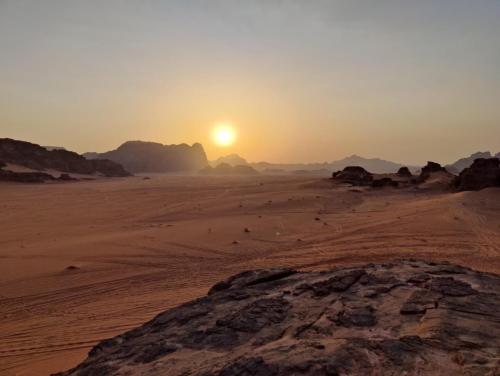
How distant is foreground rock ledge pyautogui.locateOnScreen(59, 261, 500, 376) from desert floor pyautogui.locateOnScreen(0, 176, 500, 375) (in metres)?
2.33

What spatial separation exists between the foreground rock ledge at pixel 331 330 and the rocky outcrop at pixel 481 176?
2026 centimetres

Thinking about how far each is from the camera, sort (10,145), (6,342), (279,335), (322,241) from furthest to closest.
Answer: (10,145), (322,241), (6,342), (279,335)

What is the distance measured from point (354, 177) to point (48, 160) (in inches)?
1831

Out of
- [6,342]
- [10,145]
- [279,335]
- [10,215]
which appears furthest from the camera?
[10,145]

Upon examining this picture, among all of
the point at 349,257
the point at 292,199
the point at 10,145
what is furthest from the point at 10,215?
the point at 10,145

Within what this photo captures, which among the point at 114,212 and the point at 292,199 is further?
the point at 292,199

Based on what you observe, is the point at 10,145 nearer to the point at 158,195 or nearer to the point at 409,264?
the point at 158,195

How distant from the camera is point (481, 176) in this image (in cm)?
2397

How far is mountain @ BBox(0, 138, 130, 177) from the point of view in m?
58.0

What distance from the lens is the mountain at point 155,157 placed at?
10644 centimetres

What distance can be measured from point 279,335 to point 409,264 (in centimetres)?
278

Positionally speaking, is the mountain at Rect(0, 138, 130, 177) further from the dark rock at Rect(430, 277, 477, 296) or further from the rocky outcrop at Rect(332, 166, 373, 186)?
the dark rock at Rect(430, 277, 477, 296)

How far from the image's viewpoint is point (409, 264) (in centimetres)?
591

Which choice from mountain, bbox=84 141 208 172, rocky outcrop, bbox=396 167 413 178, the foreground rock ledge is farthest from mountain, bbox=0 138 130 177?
the foreground rock ledge
